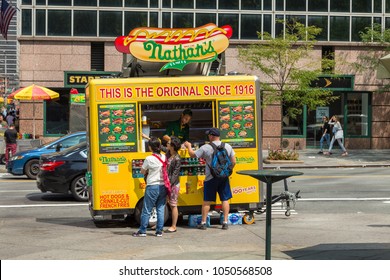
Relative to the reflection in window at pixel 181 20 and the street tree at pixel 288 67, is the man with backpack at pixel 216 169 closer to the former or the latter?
the street tree at pixel 288 67

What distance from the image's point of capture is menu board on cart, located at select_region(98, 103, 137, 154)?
45.3 ft

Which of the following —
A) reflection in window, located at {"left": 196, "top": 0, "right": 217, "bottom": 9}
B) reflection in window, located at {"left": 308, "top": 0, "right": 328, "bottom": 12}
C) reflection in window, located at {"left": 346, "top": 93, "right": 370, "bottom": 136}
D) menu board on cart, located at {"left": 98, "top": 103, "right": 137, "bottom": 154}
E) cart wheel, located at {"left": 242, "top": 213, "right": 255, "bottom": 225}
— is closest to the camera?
menu board on cart, located at {"left": 98, "top": 103, "right": 137, "bottom": 154}

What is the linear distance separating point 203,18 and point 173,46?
2300 cm

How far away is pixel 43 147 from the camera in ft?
76.6

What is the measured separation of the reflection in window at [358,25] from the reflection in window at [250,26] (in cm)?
464

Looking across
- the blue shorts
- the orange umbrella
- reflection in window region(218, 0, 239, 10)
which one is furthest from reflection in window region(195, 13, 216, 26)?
the blue shorts

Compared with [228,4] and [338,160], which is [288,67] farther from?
[338,160]

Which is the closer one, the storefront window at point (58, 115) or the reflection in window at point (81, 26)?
the reflection in window at point (81, 26)

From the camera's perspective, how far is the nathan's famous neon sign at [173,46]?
1458 centimetres

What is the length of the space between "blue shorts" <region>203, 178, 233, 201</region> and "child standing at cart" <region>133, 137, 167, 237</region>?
3.33 feet

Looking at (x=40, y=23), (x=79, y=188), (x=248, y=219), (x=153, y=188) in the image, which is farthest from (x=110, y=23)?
(x=153, y=188)

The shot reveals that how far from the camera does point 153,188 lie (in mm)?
12664

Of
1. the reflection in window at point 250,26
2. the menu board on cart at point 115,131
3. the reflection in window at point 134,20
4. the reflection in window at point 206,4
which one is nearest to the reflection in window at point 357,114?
the reflection in window at point 250,26

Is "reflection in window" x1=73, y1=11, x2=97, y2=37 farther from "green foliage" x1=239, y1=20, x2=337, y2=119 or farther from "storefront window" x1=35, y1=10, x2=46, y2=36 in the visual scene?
"green foliage" x1=239, y1=20, x2=337, y2=119
